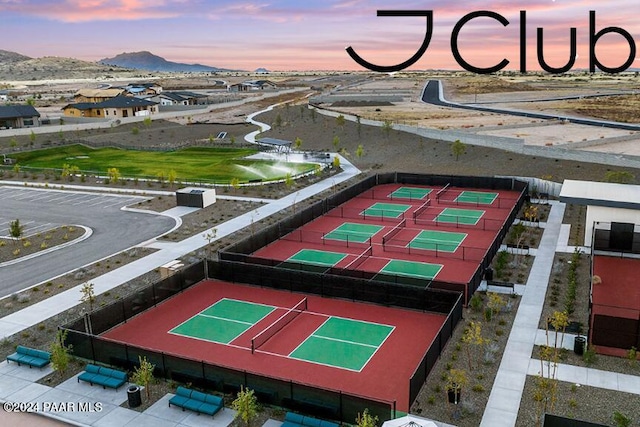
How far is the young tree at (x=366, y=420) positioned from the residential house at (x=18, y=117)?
94685 mm

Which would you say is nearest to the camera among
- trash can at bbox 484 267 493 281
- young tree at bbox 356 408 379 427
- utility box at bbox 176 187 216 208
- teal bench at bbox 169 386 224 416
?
young tree at bbox 356 408 379 427

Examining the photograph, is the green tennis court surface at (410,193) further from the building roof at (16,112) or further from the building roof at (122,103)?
the building roof at (122,103)

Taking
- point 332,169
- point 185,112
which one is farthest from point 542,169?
point 185,112

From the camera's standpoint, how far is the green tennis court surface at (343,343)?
22547mm

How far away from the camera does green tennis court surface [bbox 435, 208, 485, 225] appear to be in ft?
140

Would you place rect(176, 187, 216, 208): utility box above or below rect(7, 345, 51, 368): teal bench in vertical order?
above

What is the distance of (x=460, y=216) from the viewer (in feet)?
145

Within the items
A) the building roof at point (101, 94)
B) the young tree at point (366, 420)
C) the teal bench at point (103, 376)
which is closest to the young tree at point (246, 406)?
the young tree at point (366, 420)

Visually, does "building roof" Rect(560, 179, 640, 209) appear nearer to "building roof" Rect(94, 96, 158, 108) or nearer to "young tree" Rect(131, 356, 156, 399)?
"young tree" Rect(131, 356, 156, 399)

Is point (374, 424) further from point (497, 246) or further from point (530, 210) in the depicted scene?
point (530, 210)

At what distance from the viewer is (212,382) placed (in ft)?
65.4

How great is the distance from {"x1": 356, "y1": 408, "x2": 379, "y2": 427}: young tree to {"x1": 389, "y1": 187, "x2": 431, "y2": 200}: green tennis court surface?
34.6 m

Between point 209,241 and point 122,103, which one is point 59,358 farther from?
point 122,103

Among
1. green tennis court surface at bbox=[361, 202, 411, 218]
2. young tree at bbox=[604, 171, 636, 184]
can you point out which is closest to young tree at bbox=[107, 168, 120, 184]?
green tennis court surface at bbox=[361, 202, 411, 218]
